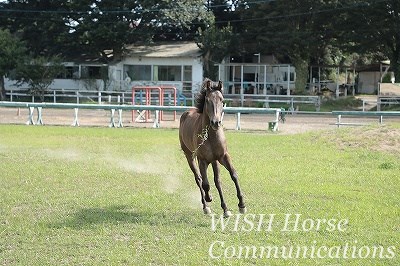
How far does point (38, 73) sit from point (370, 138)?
33912 mm

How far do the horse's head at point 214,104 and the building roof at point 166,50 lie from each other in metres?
40.3


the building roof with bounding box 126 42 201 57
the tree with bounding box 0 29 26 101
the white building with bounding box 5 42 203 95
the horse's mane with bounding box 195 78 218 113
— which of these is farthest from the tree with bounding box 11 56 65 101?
the horse's mane with bounding box 195 78 218 113

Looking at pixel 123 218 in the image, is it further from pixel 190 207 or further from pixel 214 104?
pixel 214 104

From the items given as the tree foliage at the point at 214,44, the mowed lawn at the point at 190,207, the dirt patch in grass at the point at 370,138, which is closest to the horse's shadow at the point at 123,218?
the mowed lawn at the point at 190,207

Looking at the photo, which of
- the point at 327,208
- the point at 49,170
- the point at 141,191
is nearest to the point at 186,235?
the point at 327,208

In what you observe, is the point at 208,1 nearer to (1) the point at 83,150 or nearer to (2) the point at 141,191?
(1) the point at 83,150

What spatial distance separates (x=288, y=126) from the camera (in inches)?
1033

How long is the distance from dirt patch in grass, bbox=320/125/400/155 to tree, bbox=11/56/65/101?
31.9 meters

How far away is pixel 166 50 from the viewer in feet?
165

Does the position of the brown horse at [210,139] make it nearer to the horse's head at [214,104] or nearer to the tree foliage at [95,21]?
the horse's head at [214,104]

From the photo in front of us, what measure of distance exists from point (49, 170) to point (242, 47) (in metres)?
36.3

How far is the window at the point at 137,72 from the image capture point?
5003cm

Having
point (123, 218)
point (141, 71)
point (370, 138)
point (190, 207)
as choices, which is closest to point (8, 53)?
point (141, 71)

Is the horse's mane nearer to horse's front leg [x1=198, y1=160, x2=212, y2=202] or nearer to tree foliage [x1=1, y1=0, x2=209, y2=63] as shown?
horse's front leg [x1=198, y1=160, x2=212, y2=202]
